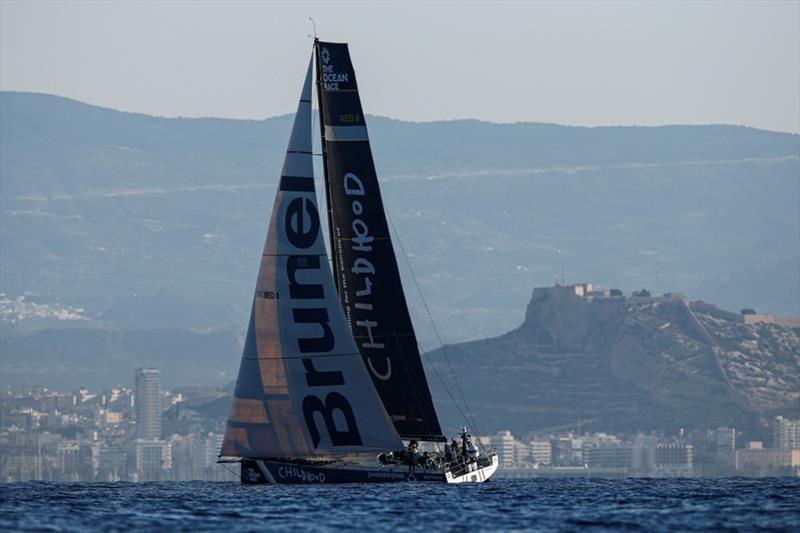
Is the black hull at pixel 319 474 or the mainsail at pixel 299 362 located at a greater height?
the mainsail at pixel 299 362

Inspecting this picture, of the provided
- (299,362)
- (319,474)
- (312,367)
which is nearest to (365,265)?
(312,367)

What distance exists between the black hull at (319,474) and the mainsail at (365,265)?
2.34 m

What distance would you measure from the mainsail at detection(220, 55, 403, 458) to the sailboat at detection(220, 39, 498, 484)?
37 millimetres

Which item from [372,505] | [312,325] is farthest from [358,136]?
[372,505]

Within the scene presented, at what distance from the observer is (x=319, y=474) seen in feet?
304

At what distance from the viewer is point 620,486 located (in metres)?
110

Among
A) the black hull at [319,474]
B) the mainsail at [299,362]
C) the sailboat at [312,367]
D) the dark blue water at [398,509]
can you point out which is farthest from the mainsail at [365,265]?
the dark blue water at [398,509]

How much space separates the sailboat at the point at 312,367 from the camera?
91750mm

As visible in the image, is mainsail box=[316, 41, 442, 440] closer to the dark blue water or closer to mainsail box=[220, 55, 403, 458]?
mainsail box=[220, 55, 403, 458]

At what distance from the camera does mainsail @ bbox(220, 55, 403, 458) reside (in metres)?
91.7

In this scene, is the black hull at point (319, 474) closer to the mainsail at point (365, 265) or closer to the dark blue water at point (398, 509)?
the dark blue water at point (398, 509)

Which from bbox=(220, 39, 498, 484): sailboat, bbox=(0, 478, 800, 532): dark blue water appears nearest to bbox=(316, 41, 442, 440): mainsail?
bbox=(220, 39, 498, 484): sailboat

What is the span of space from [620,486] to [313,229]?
2417 centimetres

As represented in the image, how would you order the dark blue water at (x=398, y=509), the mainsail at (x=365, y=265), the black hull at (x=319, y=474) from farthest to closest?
the mainsail at (x=365, y=265)
the black hull at (x=319, y=474)
the dark blue water at (x=398, y=509)
